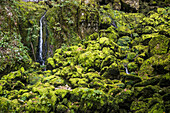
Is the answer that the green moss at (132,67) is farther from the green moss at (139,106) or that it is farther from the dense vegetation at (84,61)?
the green moss at (139,106)

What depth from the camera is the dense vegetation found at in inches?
266

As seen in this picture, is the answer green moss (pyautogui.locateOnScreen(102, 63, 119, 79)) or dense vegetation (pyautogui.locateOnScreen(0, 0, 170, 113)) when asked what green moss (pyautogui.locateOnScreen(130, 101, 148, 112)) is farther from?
green moss (pyautogui.locateOnScreen(102, 63, 119, 79))

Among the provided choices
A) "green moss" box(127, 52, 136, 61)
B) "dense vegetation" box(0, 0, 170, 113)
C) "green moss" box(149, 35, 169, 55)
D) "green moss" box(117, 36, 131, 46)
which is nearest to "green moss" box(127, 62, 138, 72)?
"dense vegetation" box(0, 0, 170, 113)

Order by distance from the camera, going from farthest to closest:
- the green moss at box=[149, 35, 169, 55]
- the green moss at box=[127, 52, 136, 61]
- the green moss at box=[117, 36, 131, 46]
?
the green moss at box=[117, 36, 131, 46], the green moss at box=[127, 52, 136, 61], the green moss at box=[149, 35, 169, 55]

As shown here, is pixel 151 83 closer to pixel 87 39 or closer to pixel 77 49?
pixel 77 49

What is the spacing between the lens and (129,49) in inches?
522

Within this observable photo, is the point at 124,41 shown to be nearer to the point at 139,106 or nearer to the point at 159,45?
the point at 159,45

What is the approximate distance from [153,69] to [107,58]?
136 inches

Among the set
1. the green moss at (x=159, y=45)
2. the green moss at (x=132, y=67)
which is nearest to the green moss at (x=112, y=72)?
the green moss at (x=132, y=67)

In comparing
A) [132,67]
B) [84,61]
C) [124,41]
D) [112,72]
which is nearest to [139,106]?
[112,72]

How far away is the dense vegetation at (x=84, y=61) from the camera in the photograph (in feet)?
22.2

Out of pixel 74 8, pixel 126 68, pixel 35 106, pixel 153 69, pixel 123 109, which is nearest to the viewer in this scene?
pixel 35 106

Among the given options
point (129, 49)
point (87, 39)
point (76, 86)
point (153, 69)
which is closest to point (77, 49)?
point (87, 39)

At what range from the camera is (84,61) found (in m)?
10.6
